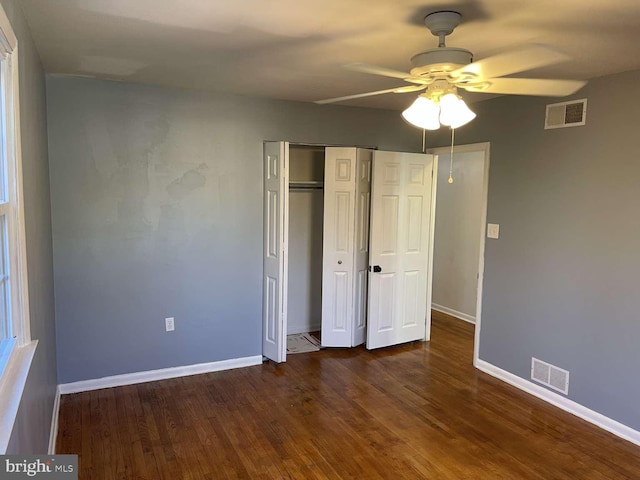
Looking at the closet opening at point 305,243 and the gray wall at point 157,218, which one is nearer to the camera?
the gray wall at point 157,218

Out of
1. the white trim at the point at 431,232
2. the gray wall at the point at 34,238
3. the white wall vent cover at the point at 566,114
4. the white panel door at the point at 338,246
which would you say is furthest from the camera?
the white trim at the point at 431,232

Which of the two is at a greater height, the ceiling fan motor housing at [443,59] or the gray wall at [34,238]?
the ceiling fan motor housing at [443,59]

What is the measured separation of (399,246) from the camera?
4781 millimetres

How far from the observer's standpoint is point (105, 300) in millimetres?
3723

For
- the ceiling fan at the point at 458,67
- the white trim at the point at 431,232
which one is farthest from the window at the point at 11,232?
the white trim at the point at 431,232

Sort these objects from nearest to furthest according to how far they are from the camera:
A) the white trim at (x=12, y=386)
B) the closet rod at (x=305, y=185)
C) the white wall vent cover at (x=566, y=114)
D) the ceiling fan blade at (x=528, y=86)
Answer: the white trim at (x=12, y=386), the ceiling fan blade at (x=528, y=86), the white wall vent cover at (x=566, y=114), the closet rod at (x=305, y=185)

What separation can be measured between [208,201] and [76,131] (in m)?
1.11

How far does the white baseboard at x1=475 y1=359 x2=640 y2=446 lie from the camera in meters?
3.12

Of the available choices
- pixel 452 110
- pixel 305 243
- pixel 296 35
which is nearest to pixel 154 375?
pixel 305 243

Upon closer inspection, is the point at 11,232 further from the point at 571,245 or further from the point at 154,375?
the point at 571,245

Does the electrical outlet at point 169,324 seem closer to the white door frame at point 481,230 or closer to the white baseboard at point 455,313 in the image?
the white door frame at point 481,230

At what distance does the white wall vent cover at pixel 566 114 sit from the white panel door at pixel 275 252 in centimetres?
209

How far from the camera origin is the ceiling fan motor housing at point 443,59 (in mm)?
1984

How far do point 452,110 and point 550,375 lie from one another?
253 centimetres
